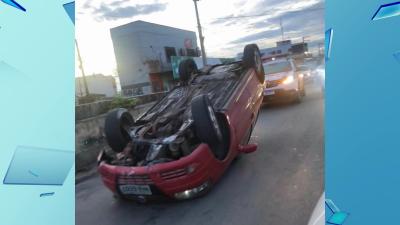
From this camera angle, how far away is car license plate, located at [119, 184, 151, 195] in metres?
4.10

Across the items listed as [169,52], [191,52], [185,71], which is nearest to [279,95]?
[185,71]

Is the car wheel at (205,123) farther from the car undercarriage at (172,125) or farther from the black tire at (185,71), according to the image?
Result: the black tire at (185,71)

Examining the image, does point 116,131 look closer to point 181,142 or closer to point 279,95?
point 181,142

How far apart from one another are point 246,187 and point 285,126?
3.68m

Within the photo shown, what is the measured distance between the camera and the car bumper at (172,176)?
3.97 metres

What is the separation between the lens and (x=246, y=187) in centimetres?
444

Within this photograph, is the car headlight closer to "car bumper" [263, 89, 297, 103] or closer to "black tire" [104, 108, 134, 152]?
"car bumper" [263, 89, 297, 103]

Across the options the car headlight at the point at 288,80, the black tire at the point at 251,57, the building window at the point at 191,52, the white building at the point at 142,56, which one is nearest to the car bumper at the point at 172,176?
the black tire at the point at 251,57

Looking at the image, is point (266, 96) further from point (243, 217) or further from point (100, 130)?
point (243, 217)

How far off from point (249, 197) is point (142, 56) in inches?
946

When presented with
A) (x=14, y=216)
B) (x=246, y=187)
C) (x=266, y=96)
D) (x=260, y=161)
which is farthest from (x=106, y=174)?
(x=266, y=96)

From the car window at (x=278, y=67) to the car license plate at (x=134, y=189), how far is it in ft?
26.5

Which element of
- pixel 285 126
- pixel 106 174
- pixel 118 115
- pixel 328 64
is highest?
pixel 328 64

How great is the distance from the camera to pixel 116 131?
504cm
